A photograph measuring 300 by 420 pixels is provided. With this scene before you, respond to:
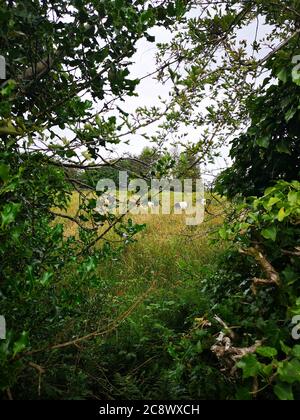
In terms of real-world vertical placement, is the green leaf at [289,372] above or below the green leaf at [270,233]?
below

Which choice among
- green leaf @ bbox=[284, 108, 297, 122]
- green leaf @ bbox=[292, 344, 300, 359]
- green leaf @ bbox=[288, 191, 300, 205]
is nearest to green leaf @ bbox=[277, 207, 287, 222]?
green leaf @ bbox=[288, 191, 300, 205]

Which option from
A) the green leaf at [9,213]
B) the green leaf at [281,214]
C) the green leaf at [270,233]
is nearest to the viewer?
the green leaf at [9,213]

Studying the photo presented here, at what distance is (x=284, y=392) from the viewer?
51.0 inches

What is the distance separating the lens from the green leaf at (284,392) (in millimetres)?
1292

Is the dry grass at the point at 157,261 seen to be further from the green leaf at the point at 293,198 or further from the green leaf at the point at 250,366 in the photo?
the green leaf at the point at 250,366

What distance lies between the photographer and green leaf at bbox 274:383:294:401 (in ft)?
4.24

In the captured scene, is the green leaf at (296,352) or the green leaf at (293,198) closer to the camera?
the green leaf at (296,352)

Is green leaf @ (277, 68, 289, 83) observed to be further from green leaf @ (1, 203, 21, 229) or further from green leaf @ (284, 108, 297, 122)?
green leaf @ (1, 203, 21, 229)

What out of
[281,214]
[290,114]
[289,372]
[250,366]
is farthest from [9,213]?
[290,114]

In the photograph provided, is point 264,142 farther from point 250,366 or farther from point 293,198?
point 250,366

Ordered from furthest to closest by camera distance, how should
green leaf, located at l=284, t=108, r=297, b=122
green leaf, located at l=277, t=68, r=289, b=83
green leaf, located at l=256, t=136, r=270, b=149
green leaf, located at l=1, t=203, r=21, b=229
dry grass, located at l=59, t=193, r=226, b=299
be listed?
dry grass, located at l=59, t=193, r=226, b=299 < green leaf, located at l=256, t=136, r=270, b=149 < green leaf, located at l=277, t=68, r=289, b=83 < green leaf, located at l=284, t=108, r=297, b=122 < green leaf, located at l=1, t=203, r=21, b=229

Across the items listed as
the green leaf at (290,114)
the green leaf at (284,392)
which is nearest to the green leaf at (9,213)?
the green leaf at (284,392)

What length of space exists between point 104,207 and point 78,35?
1.02 metres
